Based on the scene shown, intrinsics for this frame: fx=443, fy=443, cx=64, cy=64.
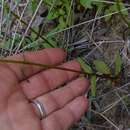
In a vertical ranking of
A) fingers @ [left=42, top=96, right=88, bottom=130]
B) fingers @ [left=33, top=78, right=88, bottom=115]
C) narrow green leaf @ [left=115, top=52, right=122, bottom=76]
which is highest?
narrow green leaf @ [left=115, top=52, right=122, bottom=76]

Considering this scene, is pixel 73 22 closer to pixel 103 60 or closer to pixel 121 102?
pixel 103 60

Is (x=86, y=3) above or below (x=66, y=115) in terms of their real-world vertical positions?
above

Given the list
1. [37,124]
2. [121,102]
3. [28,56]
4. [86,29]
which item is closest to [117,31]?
[86,29]

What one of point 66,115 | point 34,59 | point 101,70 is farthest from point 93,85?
point 34,59

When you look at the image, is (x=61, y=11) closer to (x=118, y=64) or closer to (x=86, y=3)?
(x=86, y=3)

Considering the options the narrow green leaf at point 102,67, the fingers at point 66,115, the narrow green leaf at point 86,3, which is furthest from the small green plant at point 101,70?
the narrow green leaf at point 86,3

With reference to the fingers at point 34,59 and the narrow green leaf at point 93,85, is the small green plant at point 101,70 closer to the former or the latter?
the narrow green leaf at point 93,85

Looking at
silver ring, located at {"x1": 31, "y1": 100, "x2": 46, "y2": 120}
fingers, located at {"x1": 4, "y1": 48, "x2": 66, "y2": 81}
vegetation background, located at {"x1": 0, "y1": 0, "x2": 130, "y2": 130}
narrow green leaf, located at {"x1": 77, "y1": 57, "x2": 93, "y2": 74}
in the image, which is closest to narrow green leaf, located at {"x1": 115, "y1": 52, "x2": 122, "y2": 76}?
vegetation background, located at {"x1": 0, "y1": 0, "x2": 130, "y2": 130}

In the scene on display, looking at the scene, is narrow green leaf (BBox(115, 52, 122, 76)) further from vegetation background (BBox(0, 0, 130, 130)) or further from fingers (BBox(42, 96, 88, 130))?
fingers (BBox(42, 96, 88, 130))
